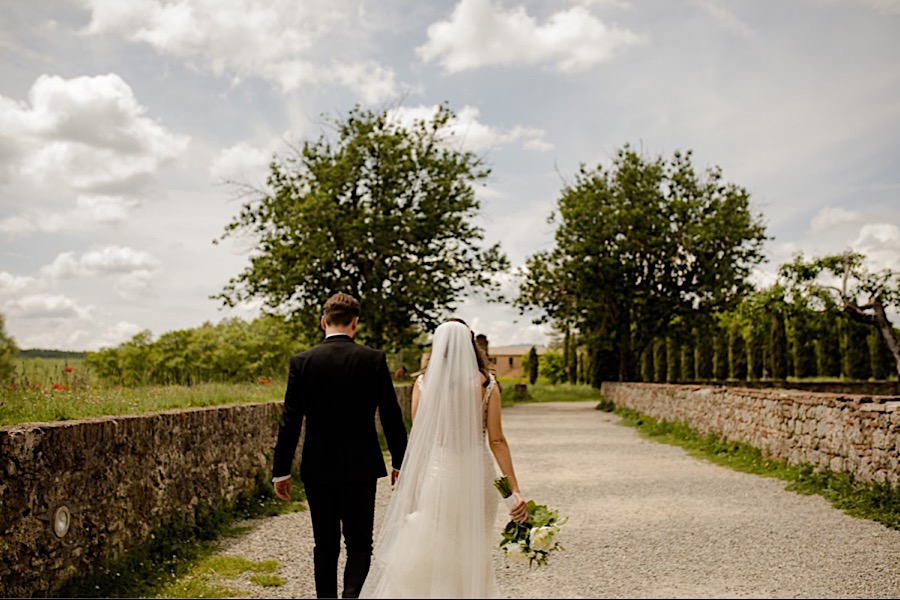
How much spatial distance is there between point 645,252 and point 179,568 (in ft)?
97.6

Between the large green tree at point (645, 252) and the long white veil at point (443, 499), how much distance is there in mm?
28784

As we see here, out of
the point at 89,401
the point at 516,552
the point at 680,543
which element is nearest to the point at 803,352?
the point at 680,543

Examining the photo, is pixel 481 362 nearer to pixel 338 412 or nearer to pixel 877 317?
pixel 338 412

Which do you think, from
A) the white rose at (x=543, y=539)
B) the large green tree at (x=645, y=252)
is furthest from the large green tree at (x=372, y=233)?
the white rose at (x=543, y=539)

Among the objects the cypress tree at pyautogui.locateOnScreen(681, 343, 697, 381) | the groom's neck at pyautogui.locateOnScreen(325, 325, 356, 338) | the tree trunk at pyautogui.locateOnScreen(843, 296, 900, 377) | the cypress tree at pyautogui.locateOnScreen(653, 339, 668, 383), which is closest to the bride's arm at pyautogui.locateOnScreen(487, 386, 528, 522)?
the groom's neck at pyautogui.locateOnScreen(325, 325, 356, 338)

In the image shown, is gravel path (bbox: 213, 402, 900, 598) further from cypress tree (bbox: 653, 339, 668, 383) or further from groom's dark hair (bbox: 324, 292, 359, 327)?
cypress tree (bbox: 653, 339, 668, 383)

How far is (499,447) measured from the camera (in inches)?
187

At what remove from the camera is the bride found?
14.1ft

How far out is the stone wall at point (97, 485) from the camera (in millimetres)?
4906

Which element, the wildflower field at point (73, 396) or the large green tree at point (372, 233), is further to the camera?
the large green tree at point (372, 233)

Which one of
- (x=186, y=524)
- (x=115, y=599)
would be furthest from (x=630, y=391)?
(x=115, y=599)

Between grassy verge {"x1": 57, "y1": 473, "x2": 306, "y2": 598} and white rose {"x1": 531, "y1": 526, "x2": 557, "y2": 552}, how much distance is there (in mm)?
2353

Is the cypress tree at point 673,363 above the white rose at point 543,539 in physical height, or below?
above

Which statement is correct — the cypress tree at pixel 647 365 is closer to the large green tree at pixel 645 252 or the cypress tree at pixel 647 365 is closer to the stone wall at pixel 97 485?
the large green tree at pixel 645 252
